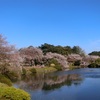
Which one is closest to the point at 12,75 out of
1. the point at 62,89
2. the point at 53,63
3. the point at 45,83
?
the point at 45,83

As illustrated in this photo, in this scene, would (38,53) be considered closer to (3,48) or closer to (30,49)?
(30,49)

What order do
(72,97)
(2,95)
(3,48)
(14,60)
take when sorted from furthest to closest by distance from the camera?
(14,60)
(3,48)
(72,97)
(2,95)

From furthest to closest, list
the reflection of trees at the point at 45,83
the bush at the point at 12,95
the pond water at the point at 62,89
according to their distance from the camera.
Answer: the reflection of trees at the point at 45,83
the pond water at the point at 62,89
the bush at the point at 12,95

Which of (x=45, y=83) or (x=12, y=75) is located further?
(x=12, y=75)

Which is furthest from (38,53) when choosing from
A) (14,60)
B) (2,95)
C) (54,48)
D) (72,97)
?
(2,95)

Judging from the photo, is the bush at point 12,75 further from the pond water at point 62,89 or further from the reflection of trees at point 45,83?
the pond water at point 62,89

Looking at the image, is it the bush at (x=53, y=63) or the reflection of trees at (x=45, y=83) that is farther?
the bush at (x=53, y=63)

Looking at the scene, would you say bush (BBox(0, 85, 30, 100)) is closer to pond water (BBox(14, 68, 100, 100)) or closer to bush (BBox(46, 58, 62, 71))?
pond water (BBox(14, 68, 100, 100))

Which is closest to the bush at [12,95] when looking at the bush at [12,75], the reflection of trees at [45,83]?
the reflection of trees at [45,83]

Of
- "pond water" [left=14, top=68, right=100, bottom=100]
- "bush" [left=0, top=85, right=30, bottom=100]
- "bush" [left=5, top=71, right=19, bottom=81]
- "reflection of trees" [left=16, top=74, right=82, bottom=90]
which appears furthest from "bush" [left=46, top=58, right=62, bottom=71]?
"bush" [left=0, top=85, right=30, bottom=100]

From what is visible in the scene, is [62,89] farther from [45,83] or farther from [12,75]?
[12,75]

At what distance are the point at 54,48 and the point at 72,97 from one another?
2339 inches

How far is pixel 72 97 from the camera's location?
61.7 feet

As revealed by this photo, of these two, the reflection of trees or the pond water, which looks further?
the reflection of trees
